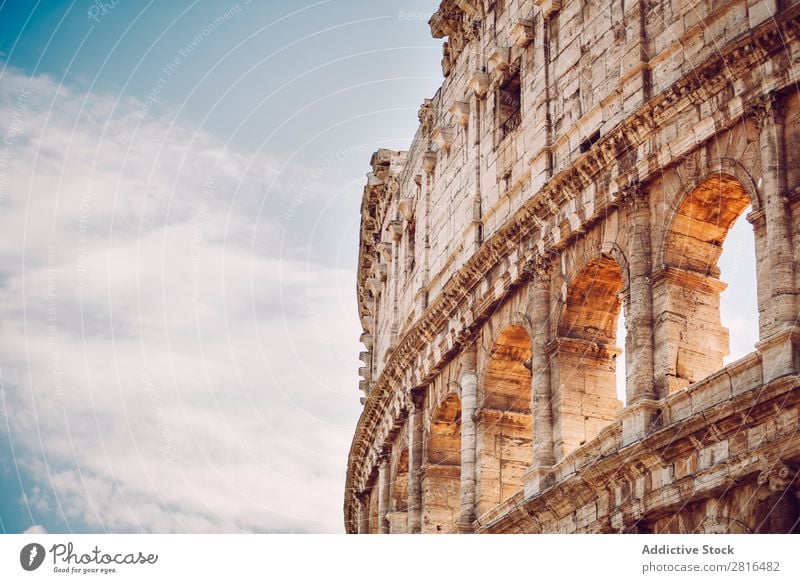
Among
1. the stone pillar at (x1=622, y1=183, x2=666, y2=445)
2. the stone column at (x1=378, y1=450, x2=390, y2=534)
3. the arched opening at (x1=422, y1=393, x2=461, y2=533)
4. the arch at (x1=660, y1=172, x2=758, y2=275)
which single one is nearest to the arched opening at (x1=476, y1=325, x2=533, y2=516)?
the arched opening at (x1=422, y1=393, x2=461, y2=533)

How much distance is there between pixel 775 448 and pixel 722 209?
172 inches

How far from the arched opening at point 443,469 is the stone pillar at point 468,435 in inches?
46.2

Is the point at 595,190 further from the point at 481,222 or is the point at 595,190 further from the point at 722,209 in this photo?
the point at 481,222

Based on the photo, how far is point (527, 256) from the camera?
80.4 feet

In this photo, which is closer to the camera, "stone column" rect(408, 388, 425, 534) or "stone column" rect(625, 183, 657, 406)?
"stone column" rect(625, 183, 657, 406)

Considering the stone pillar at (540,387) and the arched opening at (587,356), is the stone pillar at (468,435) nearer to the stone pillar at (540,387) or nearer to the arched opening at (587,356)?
the stone pillar at (540,387)

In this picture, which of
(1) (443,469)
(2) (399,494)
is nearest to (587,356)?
(1) (443,469)

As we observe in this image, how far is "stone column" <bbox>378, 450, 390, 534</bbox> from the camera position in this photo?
3089 cm

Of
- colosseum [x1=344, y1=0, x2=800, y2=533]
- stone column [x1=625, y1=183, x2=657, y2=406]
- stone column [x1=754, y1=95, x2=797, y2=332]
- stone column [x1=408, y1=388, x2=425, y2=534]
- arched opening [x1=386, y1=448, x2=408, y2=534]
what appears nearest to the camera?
stone column [x1=754, y1=95, x2=797, y2=332]

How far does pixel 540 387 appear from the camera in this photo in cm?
2331

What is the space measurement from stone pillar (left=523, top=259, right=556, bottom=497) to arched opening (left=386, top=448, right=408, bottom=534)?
7.14m

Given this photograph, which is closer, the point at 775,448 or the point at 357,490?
the point at 775,448

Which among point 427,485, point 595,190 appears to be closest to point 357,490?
point 427,485

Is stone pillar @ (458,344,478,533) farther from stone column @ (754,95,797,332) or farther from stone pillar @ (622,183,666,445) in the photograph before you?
stone column @ (754,95,797,332)
